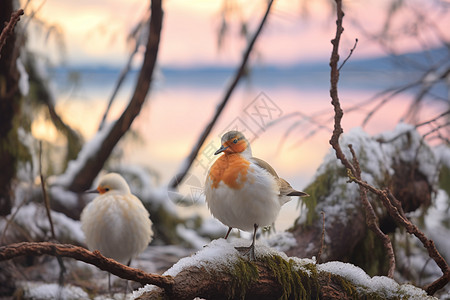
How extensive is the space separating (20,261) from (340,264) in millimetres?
1015

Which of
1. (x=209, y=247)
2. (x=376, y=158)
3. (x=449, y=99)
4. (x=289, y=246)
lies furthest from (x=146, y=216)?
(x=449, y=99)

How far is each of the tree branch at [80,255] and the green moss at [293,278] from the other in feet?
0.64

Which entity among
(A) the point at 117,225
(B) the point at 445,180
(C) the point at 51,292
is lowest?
(C) the point at 51,292

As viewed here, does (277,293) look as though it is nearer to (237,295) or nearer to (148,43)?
(237,295)

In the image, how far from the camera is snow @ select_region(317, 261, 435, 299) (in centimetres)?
83

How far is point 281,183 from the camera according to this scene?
0.77m

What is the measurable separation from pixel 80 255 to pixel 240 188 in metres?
0.24

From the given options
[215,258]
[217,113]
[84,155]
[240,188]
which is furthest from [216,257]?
[84,155]

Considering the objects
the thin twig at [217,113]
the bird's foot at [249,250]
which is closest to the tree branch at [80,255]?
the bird's foot at [249,250]

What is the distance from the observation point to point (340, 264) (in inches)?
34.0

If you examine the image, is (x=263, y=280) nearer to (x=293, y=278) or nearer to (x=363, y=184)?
(x=293, y=278)

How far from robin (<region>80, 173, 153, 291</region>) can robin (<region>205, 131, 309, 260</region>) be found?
0.32 metres

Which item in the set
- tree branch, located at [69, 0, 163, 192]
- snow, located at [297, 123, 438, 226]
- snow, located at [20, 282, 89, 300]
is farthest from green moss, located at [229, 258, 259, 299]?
tree branch, located at [69, 0, 163, 192]

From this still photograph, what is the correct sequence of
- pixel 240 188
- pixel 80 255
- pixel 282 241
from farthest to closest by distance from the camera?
1. pixel 282 241
2. pixel 240 188
3. pixel 80 255
